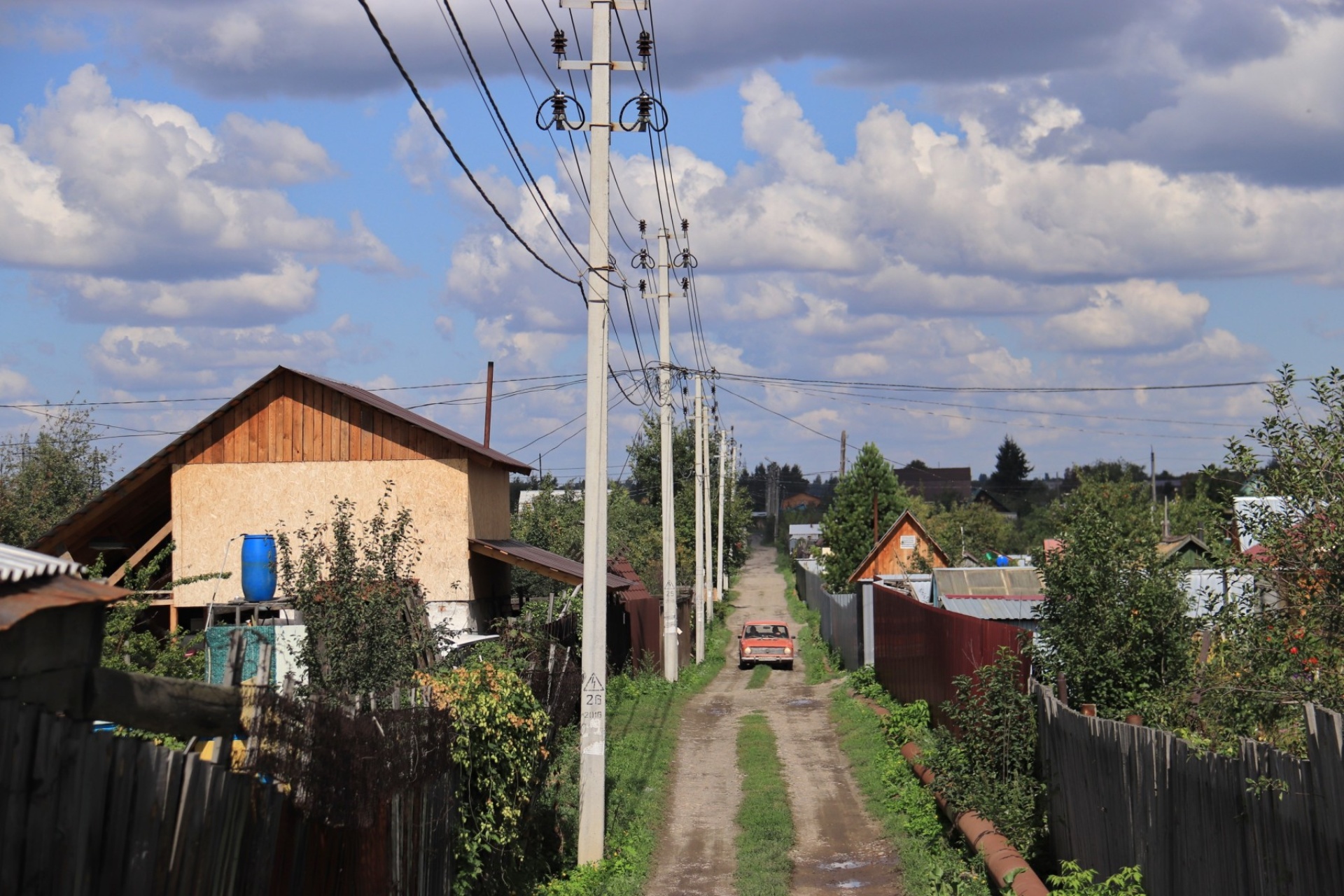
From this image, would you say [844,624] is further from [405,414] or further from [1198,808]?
[1198,808]

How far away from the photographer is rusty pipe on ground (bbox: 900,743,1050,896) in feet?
34.0

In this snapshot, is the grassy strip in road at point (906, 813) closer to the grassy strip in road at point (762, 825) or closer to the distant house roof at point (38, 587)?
the grassy strip in road at point (762, 825)

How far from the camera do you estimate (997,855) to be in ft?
37.8

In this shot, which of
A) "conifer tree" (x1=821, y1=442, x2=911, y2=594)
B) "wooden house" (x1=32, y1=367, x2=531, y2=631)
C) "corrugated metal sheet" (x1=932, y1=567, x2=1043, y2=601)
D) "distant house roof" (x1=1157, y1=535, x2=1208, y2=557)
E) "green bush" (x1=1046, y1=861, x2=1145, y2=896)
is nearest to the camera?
"green bush" (x1=1046, y1=861, x2=1145, y2=896)

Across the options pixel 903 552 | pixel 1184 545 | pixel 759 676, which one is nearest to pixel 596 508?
pixel 1184 545

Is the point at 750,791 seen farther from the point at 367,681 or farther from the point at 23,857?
the point at 23,857

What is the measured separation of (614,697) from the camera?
1025 inches

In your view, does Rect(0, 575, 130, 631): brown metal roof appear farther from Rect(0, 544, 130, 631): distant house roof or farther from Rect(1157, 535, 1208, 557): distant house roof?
Rect(1157, 535, 1208, 557): distant house roof

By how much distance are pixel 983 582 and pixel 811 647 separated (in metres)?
16.4

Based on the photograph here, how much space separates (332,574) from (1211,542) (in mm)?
8063

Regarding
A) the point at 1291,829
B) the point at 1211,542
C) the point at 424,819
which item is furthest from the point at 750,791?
the point at 1291,829

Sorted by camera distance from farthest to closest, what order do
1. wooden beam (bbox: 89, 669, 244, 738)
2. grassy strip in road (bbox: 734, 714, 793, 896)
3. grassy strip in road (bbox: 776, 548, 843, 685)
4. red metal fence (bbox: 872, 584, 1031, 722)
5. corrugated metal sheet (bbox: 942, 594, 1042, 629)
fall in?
1. grassy strip in road (bbox: 776, 548, 843, 685)
2. corrugated metal sheet (bbox: 942, 594, 1042, 629)
3. red metal fence (bbox: 872, 584, 1031, 722)
4. grassy strip in road (bbox: 734, 714, 793, 896)
5. wooden beam (bbox: 89, 669, 244, 738)

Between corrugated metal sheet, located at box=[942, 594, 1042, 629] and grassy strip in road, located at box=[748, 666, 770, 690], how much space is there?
874 centimetres

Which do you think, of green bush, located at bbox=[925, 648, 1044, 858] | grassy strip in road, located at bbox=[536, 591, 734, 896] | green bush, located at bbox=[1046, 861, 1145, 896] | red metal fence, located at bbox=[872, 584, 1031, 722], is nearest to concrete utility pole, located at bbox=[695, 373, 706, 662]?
grassy strip in road, located at bbox=[536, 591, 734, 896]
